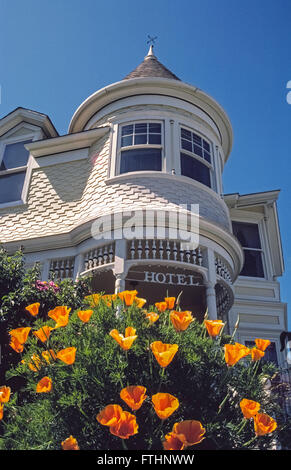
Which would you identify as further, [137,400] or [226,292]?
[226,292]

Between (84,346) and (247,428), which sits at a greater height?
(84,346)

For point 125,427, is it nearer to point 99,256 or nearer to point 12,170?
point 99,256

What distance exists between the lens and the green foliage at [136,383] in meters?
2.34

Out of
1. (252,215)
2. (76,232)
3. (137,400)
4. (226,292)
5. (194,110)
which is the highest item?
(194,110)

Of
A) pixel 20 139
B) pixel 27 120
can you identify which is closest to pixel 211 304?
pixel 20 139

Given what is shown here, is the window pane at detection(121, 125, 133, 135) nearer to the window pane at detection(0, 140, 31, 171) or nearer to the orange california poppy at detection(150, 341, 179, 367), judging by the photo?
the window pane at detection(0, 140, 31, 171)

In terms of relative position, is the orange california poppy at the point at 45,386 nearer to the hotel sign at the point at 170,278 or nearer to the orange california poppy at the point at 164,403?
the orange california poppy at the point at 164,403

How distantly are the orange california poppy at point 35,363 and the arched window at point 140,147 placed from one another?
6.81 m

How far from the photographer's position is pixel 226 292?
29.0 ft

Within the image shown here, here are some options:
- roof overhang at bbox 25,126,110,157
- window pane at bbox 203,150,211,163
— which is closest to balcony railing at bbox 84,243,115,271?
roof overhang at bbox 25,126,110,157

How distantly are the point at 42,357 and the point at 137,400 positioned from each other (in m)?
0.94

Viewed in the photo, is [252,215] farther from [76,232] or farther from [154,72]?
[76,232]
